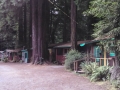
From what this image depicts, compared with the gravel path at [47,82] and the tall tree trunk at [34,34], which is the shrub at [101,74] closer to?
the gravel path at [47,82]

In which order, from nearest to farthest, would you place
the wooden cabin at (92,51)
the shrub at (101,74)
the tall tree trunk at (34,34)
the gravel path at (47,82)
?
1. the gravel path at (47,82)
2. the shrub at (101,74)
3. the wooden cabin at (92,51)
4. the tall tree trunk at (34,34)

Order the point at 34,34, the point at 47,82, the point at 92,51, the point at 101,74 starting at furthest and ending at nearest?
the point at 34,34, the point at 92,51, the point at 47,82, the point at 101,74

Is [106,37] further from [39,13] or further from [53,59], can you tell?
[53,59]

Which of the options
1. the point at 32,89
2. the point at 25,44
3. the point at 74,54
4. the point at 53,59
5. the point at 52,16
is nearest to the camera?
the point at 32,89

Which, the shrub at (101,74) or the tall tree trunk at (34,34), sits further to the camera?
the tall tree trunk at (34,34)

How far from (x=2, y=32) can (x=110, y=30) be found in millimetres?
28465

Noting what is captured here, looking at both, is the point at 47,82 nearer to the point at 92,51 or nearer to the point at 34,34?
the point at 92,51

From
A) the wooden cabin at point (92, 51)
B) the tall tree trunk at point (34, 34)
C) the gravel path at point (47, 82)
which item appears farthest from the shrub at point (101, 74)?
the tall tree trunk at point (34, 34)

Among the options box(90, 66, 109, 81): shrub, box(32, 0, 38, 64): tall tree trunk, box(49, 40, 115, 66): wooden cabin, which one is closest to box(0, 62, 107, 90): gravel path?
box(90, 66, 109, 81): shrub

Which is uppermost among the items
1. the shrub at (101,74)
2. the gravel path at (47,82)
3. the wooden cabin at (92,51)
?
the wooden cabin at (92,51)

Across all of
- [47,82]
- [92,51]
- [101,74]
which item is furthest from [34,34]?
[101,74]

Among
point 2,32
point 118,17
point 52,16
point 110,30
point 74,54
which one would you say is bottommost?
point 74,54

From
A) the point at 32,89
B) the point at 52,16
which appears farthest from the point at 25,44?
the point at 32,89

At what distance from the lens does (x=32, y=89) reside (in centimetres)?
823
